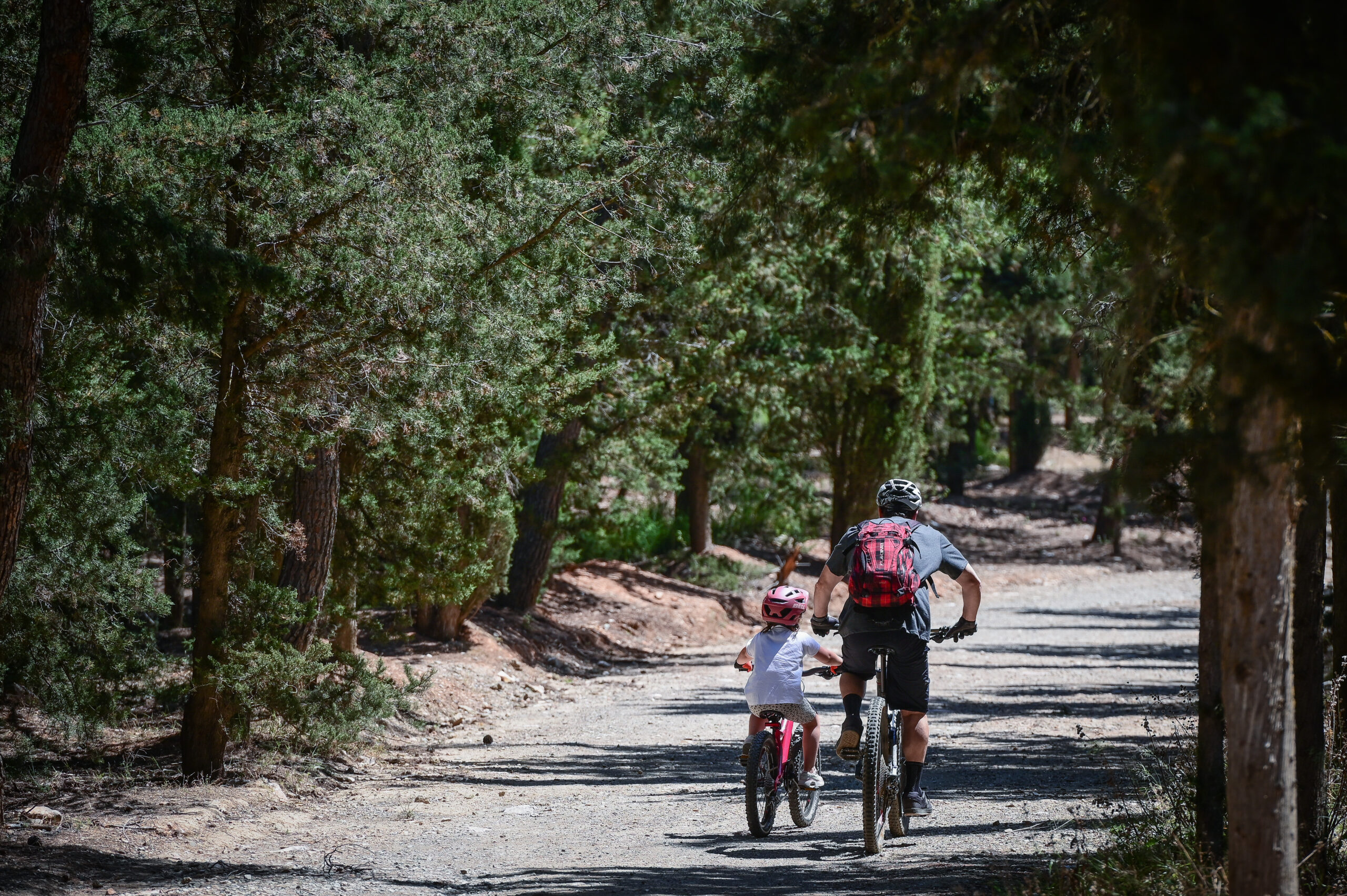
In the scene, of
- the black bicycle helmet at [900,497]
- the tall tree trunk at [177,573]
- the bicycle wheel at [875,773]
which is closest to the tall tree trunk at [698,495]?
the tall tree trunk at [177,573]

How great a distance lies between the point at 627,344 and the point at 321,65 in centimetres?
707

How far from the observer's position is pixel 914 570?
6.75 m

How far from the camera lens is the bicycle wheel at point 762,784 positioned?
7.16 metres

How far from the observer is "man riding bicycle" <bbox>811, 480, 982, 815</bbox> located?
22.0 feet

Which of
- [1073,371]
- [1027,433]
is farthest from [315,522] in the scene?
[1027,433]

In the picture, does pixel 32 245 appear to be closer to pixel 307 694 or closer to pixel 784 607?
pixel 307 694

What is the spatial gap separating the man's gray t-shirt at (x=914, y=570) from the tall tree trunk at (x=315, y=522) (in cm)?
511

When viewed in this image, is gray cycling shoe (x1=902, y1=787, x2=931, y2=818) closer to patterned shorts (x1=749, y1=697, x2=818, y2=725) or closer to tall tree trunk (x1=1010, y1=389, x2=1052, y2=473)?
patterned shorts (x1=749, y1=697, x2=818, y2=725)

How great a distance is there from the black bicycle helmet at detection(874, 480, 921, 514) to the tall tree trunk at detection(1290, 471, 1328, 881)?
1.98 meters

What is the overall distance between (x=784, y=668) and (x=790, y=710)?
259mm

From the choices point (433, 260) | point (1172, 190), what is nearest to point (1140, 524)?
point (433, 260)

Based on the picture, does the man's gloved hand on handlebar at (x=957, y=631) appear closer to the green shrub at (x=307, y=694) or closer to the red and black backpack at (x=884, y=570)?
the red and black backpack at (x=884, y=570)

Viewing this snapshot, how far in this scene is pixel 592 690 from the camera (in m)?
15.1

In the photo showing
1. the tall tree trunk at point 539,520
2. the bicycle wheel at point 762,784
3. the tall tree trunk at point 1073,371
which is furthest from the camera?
the tall tree trunk at point 539,520
